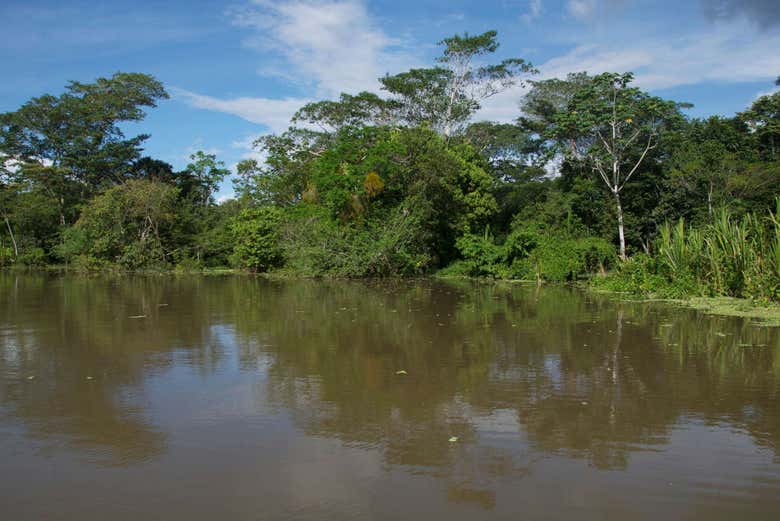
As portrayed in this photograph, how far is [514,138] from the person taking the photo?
30.3 metres

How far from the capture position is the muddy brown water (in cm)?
349

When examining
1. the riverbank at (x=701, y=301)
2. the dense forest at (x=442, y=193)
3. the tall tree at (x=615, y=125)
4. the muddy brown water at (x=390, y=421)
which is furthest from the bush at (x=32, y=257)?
the tall tree at (x=615, y=125)

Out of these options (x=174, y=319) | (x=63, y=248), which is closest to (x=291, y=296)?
(x=174, y=319)

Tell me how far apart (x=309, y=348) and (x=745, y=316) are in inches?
310

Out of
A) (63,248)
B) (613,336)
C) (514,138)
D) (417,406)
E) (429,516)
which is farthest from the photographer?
(514,138)

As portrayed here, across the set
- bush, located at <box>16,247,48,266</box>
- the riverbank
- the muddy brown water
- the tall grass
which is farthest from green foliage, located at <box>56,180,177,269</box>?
the tall grass

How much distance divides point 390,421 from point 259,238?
787 inches

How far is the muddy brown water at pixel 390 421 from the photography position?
3.49m

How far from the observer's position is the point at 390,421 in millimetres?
4848

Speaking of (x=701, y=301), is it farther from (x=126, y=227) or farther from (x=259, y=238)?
(x=126, y=227)

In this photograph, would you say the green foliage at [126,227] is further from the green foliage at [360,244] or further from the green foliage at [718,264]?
the green foliage at [718,264]

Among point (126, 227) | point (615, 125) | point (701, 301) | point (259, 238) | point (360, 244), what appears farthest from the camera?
point (126, 227)

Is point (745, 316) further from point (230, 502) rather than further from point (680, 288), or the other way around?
point (230, 502)

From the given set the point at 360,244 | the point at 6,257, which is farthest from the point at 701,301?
the point at 6,257
